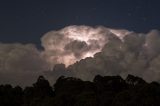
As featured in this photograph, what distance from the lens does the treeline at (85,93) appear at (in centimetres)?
11725

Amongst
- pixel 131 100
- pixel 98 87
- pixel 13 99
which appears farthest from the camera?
pixel 98 87

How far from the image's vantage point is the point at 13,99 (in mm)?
139375

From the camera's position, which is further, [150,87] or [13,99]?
[13,99]

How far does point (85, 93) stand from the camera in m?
123

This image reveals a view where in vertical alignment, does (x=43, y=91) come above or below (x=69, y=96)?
above

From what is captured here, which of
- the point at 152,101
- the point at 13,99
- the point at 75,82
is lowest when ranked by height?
the point at 152,101

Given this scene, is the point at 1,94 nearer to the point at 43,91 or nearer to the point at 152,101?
the point at 43,91

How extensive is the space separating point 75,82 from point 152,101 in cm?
4606

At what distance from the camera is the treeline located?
117250 mm

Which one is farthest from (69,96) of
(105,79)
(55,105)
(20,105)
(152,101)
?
(105,79)

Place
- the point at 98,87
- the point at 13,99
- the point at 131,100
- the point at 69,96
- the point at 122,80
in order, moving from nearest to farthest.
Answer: the point at 131,100
the point at 69,96
the point at 13,99
the point at 98,87
the point at 122,80

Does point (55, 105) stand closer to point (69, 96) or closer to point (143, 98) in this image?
point (69, 96)

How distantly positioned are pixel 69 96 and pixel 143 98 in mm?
24177

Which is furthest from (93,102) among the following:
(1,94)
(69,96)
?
(1,94)
